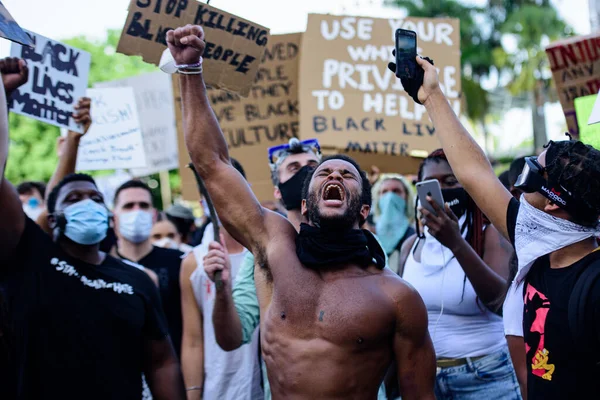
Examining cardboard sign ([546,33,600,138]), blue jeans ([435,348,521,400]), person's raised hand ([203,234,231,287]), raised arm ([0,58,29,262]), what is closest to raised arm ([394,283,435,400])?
blue jeans ([435,348,521,400])

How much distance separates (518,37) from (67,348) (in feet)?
112

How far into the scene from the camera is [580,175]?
2.75 meters

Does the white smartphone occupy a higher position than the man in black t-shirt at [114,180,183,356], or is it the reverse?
the white smartphone

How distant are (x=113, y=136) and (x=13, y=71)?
112 inches

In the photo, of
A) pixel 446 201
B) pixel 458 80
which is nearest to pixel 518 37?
pixel 458 80

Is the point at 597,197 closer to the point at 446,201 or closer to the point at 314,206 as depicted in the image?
the point at 314,206

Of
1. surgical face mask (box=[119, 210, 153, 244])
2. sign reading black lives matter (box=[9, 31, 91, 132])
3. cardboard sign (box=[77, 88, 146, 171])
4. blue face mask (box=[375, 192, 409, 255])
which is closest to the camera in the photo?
sign reading black lives matter (box=[9, 31, 91, 132])

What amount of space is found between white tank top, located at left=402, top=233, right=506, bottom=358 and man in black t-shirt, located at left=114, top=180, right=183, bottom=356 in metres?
2.03

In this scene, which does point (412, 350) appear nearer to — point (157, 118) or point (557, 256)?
point (557, 256)

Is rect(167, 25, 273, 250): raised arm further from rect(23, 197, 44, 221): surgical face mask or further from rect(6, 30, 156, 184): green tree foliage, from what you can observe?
rect(6, 30, 156, 184): green tree foliage

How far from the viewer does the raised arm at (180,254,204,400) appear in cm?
463

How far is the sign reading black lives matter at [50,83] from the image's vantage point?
4.77 metres

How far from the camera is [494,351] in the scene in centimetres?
407

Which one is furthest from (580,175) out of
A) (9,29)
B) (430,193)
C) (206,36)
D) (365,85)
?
(365,85)
